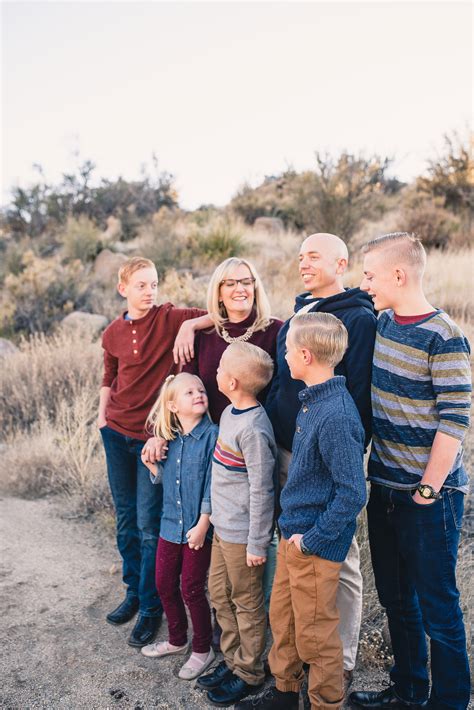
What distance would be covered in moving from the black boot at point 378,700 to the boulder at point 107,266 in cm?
983

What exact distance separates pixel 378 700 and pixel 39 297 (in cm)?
899

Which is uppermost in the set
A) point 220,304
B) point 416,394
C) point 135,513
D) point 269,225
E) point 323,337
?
point 269,225

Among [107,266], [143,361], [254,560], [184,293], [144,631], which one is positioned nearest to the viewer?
[254,560]

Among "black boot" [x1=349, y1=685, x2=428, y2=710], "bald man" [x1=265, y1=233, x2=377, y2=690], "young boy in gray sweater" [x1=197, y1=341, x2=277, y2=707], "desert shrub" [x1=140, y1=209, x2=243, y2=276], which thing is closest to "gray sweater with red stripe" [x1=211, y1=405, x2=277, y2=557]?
"young boy in gray sweater" [x1=197, y1=341, x2=277, y2=707]

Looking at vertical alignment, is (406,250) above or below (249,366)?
above

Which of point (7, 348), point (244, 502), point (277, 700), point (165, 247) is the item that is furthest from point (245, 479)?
point (165, 247)

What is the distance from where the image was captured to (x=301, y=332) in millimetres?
2289

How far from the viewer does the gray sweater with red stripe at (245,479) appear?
101 inches

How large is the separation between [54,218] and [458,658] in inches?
726

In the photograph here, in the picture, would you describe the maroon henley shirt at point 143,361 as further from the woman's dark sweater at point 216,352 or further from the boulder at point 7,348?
the boulder at point 7,348

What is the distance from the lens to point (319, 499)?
2.27m

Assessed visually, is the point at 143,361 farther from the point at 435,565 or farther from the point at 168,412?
the point at 435,565

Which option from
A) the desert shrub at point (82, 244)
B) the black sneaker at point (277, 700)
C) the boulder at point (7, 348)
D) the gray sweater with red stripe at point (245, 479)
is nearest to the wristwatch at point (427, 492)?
the gray sweater with red stripe at point (245, 479)

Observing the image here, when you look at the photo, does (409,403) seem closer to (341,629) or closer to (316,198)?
(341,629)
